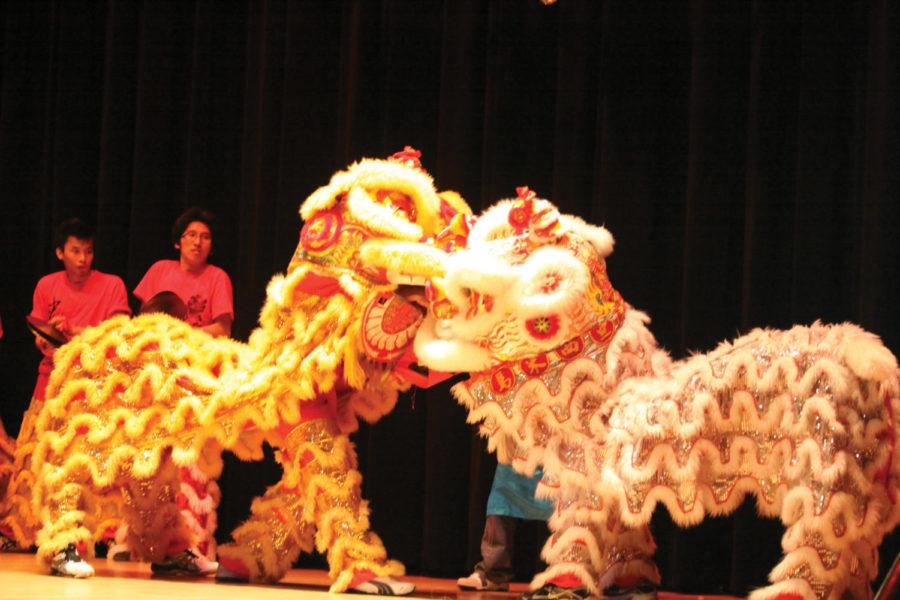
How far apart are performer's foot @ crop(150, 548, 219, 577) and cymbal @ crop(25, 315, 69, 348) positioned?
3.22 feet

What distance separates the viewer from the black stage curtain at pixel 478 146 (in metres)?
4.44

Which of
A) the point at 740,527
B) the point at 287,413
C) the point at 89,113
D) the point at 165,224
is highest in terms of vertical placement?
the point at 89,113

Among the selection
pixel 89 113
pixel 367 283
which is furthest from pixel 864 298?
pixel 89 113

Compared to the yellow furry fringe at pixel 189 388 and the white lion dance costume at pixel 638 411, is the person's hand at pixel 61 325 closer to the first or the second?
the yellow furry fringe at pixel 189 388

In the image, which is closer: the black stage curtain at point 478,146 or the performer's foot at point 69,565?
the performer's foot at point 69,565

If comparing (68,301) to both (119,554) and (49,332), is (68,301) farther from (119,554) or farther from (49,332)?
(119,554)

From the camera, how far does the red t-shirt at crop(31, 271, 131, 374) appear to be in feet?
17.0

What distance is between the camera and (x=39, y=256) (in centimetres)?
602

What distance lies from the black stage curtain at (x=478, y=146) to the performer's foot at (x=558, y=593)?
112 cm

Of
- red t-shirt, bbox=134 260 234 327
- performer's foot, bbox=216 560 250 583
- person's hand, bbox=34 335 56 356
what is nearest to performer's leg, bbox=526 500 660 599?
performer's foot, bbox=216 560 250 583

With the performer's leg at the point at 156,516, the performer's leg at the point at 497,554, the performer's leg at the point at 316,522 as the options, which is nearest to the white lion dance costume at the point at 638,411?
the performer's leg at the point at 316,522

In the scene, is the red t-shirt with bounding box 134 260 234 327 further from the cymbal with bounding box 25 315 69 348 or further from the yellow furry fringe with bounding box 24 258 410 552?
the yellow furry fringe with bounding box 24 258 410 552

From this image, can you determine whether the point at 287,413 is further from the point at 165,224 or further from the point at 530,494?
the point at 165,224

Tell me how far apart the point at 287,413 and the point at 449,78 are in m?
1.74
